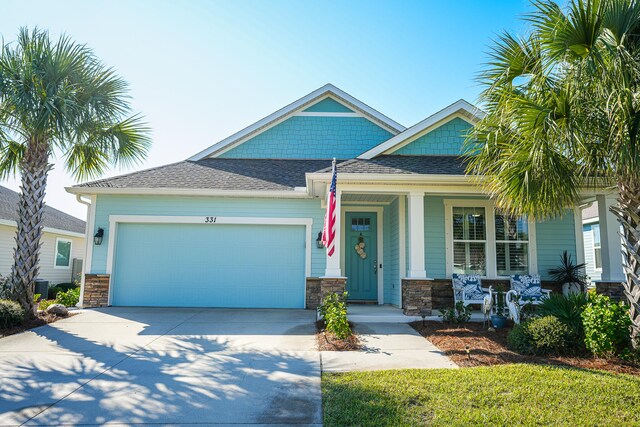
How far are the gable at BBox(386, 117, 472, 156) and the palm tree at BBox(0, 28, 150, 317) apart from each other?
648 centimetres

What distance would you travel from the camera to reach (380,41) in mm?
9648

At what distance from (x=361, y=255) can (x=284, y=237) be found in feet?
7.02

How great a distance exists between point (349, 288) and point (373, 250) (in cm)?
120

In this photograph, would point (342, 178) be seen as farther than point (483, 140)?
Yes

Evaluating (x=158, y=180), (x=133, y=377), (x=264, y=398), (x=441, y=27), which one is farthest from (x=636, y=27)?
(x=158, y=180)

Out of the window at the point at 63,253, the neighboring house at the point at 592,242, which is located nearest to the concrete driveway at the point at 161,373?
the window at the point at 63,253

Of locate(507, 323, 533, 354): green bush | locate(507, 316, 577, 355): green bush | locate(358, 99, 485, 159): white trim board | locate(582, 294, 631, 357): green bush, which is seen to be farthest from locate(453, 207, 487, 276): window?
locate(582, 294, 631, 357): green bush

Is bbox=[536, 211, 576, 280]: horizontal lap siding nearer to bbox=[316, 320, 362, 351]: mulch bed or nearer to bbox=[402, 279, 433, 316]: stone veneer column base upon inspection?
bbox=[402, 279, 433, 316]: stone veneer column base

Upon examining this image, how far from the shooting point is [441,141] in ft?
32.7

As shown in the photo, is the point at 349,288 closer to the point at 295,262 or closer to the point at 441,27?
the point at 295,262

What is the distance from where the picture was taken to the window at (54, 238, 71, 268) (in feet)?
54.7

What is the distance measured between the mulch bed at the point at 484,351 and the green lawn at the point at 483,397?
0.36 meters

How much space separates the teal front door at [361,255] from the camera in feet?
35.5

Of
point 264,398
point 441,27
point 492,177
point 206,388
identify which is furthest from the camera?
point 441,27
